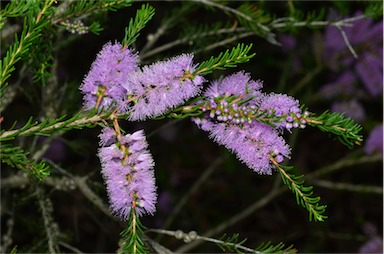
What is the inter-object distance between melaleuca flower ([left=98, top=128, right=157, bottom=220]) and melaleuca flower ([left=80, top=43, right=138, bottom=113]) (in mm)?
92

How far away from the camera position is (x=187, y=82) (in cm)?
98

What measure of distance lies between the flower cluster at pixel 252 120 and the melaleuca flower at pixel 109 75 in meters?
0.15

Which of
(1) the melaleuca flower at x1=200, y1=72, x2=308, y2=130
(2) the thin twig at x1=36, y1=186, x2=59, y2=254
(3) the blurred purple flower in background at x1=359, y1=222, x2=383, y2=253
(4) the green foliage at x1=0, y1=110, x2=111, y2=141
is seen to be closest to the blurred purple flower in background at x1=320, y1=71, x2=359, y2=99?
(3) the blurred purple flower in background at x1=359, y1=222, x2=383, y2=253

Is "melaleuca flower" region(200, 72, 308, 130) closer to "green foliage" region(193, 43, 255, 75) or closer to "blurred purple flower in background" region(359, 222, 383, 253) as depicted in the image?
"green foliage" region(193, 43, 255, 75)

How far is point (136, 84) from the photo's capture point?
3.24ft

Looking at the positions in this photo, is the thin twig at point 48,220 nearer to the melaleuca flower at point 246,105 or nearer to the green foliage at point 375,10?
the melaleuca flower at point 246,105

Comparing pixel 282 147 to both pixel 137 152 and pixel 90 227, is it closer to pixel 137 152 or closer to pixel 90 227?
pixel 137 152

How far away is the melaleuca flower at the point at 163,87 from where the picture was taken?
3.19 feet

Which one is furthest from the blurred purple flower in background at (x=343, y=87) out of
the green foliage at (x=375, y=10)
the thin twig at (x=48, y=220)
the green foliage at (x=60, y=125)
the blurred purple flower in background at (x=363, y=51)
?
the green foliage at (x=60, y=125)

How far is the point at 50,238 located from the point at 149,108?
591 mm

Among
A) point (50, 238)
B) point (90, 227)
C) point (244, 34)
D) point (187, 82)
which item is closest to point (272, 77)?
point (90, 227)

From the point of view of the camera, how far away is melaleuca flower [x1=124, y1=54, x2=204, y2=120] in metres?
0.97

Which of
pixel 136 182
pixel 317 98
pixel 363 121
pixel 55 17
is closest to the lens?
pixel 136 182

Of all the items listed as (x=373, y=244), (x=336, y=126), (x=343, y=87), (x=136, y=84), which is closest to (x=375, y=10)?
(x=336, y=126)
